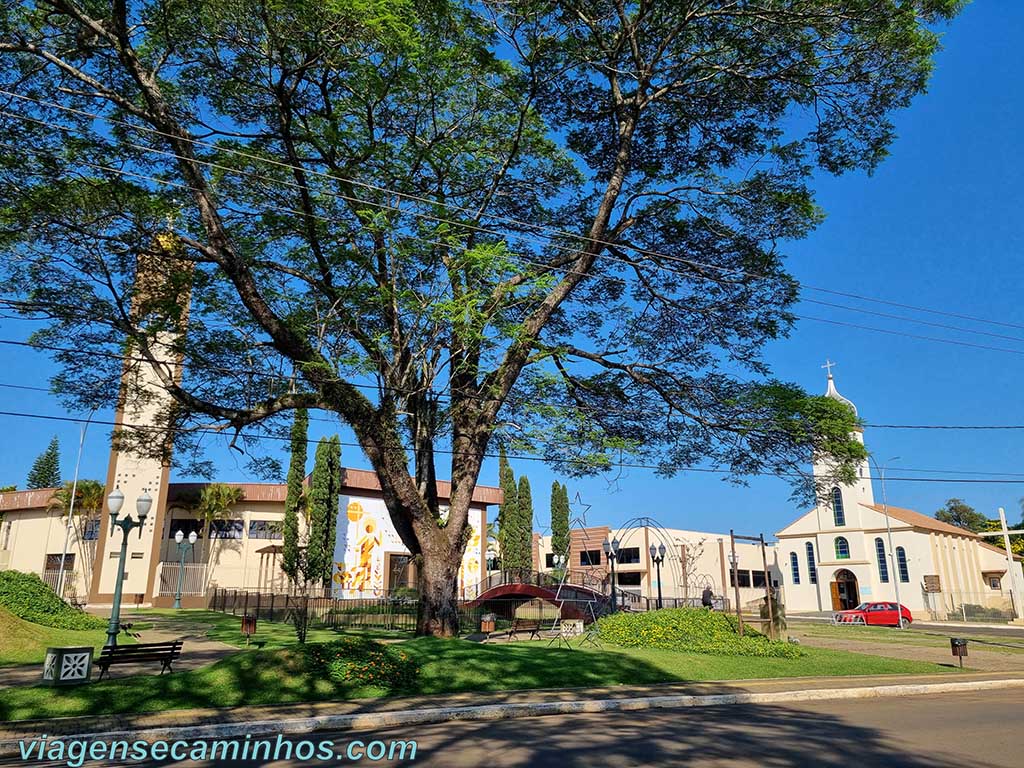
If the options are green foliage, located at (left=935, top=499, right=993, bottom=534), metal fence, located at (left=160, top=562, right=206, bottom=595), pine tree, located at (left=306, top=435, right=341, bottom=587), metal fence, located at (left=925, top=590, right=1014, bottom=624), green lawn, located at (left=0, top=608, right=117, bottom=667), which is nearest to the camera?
green lawn, located at (left=0, top=608, right=117, bottom=667)

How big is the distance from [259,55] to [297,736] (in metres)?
12.4

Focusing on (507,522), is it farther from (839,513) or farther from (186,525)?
(839,513)

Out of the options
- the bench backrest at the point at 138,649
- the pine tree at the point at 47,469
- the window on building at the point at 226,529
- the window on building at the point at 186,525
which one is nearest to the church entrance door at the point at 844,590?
the window on building at the point at 226,529

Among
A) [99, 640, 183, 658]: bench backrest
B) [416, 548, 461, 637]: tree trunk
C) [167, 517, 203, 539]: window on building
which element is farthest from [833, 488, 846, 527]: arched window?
[99, 640, 183, 658]: bench backrest

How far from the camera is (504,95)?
1803cm

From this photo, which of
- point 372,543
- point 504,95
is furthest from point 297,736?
point 372,543

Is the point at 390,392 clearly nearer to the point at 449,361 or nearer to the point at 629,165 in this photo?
the point at 449,361

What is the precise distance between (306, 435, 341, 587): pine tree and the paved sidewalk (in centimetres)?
2629

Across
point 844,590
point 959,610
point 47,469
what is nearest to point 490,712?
point 959,610

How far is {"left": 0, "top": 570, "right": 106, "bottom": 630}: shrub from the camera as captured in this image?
19.2 meters

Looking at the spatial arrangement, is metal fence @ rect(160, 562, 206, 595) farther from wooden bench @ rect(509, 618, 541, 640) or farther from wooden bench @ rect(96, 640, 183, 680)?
wooden bench @ rect(96, 640, 183, 680)

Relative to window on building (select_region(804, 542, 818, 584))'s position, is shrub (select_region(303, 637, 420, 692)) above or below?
below

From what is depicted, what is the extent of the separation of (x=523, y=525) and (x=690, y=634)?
34.3 m

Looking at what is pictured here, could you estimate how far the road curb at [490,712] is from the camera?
8.40 metres
